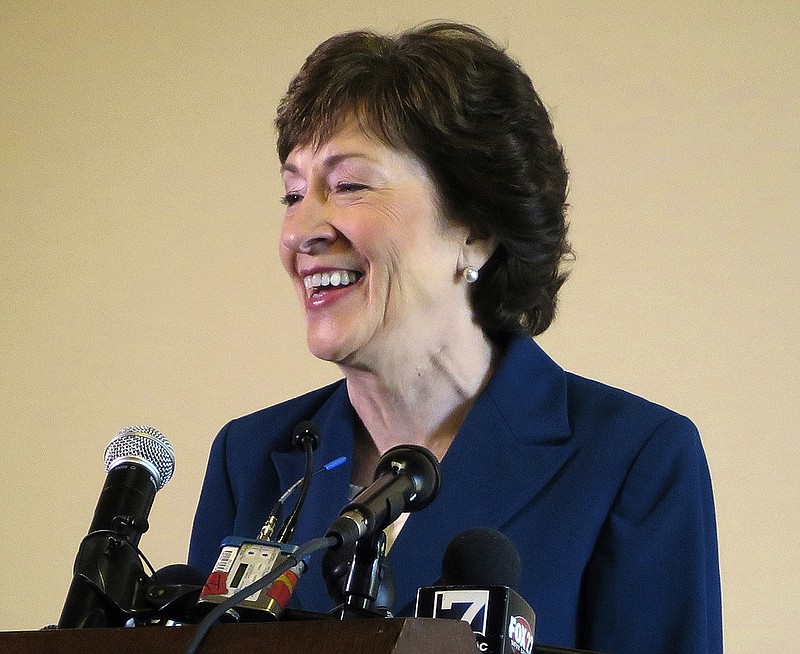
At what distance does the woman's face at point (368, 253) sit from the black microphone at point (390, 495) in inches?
26.1

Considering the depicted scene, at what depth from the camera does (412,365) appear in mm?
1848

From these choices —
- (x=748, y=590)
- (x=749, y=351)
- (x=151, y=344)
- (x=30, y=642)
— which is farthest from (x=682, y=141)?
(x=30, y=642)

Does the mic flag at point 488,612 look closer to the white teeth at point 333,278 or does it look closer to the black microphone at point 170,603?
the black microphone at point 170,603

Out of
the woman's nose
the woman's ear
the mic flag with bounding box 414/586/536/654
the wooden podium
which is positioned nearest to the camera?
the wooden podium

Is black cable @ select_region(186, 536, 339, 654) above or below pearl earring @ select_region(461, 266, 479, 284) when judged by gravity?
below

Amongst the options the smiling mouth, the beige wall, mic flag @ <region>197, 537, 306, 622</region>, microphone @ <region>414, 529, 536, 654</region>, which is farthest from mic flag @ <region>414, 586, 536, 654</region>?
the beige wall

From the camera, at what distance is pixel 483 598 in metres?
0.99

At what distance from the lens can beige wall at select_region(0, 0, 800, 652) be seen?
2.75 m

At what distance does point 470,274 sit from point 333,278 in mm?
218

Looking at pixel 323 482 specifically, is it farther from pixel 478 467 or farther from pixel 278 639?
pixel 278 639

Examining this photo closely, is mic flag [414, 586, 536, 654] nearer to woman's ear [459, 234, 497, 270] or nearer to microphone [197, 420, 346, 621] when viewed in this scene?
microphone [197, 420, 346, 621]

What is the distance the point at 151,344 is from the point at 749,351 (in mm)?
1530

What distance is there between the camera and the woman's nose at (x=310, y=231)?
183cm

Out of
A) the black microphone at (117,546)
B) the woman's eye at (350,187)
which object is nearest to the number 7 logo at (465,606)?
the black microphone at (117,546)
